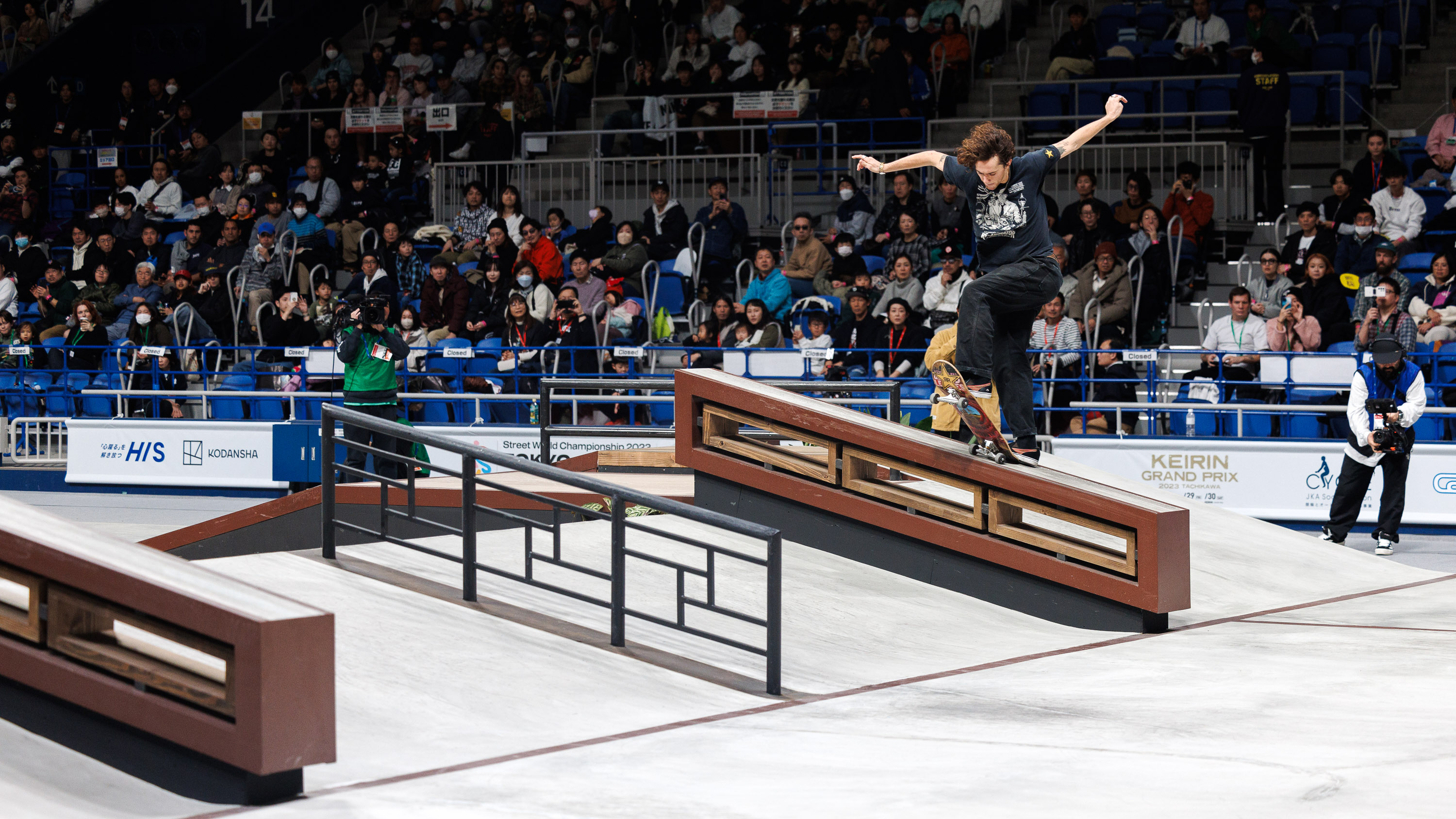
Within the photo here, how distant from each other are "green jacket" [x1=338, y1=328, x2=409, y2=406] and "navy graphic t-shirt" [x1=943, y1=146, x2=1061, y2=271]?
6104 millimetres

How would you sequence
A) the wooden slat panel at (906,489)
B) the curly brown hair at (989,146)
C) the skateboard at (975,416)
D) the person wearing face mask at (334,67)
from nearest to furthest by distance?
the curly brown hair at (989,146) < the skateboard at (975,416) < the wooden slat panel at (906,489) < the person wearing face mask at (334,67)

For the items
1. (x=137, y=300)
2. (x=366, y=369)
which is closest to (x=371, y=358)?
(x=366, y=369)

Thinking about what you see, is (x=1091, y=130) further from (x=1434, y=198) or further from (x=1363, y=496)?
(x=1434, y=198)

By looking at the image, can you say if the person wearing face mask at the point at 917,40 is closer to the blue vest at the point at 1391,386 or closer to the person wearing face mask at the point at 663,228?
the person wearing face mask at the point at 663,228

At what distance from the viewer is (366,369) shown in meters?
12.6

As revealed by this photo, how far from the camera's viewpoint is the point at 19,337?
66.7 feet

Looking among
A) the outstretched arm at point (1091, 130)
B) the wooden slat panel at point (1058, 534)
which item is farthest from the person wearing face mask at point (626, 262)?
the outstretched arm at point (1091, 130)

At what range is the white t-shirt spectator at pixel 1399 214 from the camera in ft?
53.5

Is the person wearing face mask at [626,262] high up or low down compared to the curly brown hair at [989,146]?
down

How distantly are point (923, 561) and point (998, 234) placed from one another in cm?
207

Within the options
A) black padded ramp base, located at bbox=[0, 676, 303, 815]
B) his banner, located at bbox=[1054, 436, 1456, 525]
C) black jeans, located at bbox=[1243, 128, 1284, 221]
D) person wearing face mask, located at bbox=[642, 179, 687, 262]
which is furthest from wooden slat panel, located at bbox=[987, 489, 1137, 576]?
person wearing face mask, located at bbox=[642, 179, 687, 262]

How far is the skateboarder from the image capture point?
7.68m

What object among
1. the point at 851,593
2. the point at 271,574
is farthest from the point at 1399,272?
the point at 271,574

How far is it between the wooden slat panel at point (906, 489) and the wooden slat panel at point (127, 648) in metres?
4.52
